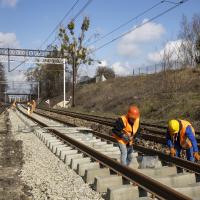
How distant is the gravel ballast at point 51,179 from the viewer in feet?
23.3

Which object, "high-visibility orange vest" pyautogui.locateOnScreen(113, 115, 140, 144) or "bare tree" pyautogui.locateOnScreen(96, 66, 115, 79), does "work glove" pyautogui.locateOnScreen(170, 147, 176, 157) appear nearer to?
"high-visibility orange vest" pyautogui.locateOnScreen(113, 115, 140, 144)

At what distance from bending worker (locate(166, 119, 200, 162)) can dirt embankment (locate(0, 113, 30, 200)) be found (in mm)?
3068

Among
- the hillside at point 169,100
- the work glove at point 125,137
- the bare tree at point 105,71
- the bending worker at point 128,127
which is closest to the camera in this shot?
the bending worker at point 128,127

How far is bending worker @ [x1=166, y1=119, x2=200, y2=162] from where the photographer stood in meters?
8.15

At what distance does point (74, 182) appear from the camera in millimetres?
8047

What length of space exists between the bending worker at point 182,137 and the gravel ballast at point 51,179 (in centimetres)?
203

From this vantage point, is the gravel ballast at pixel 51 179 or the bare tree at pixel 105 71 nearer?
the gravel ballast at pixel 51 179

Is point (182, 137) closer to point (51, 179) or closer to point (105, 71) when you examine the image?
point (51, 179)

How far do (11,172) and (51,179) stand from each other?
1356 mm

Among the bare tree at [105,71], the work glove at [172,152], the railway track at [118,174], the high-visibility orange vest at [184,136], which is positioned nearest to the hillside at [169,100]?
the railway track at [118,174]

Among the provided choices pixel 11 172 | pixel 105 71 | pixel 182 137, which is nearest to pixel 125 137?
pixel 182 137

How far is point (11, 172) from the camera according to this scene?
→ 30.5 feet

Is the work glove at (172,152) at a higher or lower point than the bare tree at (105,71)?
lower

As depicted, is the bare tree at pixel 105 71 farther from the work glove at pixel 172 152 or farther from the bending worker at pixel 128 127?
the bending worker at pixel 128 127
